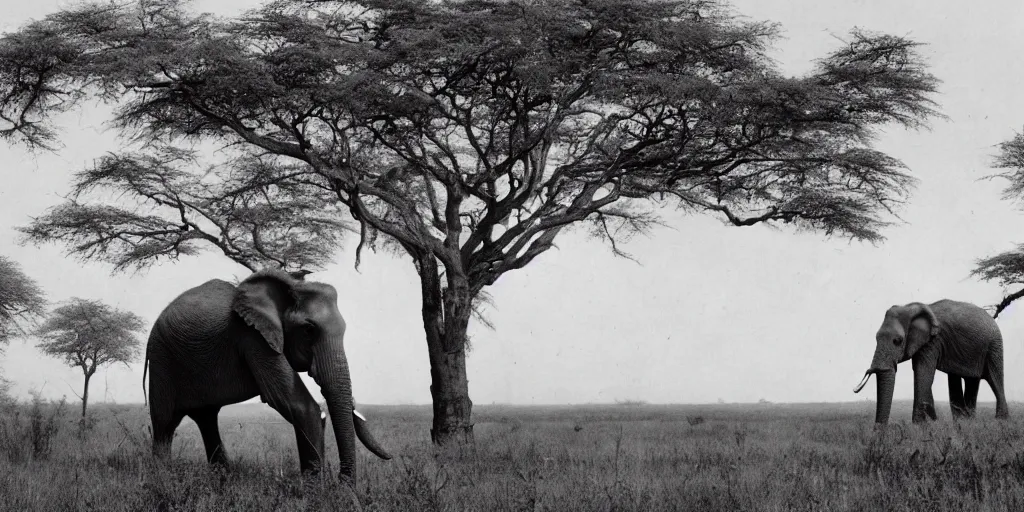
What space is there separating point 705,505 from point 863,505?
44.7 inches

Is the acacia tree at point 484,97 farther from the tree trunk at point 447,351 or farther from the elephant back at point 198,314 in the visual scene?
the elephant back at point 198,314

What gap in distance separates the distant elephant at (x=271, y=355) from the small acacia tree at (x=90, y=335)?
29.7m

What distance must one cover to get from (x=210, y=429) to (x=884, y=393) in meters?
11.7

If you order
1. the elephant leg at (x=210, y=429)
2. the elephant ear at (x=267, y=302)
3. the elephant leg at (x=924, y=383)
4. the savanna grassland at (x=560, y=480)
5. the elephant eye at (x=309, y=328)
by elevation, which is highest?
the elephant ear at (x=267, y=302)

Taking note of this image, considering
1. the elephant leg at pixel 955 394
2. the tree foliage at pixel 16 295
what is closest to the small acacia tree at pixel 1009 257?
the elephant leg at pixel 955 394

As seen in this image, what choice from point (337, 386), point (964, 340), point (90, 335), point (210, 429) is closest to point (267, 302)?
point (337, 386)

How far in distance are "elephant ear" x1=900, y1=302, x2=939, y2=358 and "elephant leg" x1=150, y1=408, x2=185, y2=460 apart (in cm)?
1301

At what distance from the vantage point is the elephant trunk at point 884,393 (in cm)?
1642

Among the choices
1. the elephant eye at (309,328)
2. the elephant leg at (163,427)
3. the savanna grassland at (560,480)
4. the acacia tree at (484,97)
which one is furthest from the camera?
the acacia tree at (484,97)

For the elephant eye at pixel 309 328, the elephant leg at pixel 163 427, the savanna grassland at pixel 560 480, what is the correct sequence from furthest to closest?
the elephant leg at pixel 163 427 → the elephant eye at pixel 309 328 → the savanna grassland at pixel 560 480

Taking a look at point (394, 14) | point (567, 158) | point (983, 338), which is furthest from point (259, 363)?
point (983, 338)

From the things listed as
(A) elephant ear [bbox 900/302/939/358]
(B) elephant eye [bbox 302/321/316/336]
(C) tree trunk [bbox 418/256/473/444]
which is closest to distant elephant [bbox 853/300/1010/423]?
(A) elephant ear [bbox 900/302/939/358]

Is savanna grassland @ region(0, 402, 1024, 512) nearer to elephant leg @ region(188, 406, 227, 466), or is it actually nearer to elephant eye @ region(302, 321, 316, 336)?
elephant leg @ region(188, 406, 227, 466)

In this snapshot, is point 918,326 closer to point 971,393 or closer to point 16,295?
point 971,393
